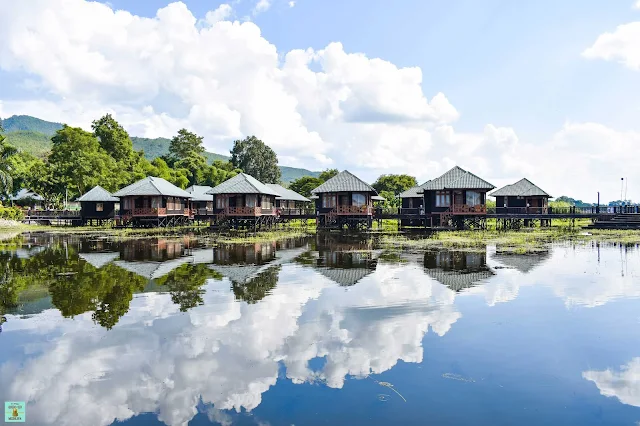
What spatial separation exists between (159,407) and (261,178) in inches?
3431

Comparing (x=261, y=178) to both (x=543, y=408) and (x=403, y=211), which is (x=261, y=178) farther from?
(x=543, y=408)

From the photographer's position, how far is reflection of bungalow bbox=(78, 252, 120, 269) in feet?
73.5

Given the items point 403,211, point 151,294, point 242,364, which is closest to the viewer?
point 242,364

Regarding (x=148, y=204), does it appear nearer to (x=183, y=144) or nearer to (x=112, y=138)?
(x=112, y=138)

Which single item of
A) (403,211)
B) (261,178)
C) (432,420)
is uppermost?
(261,178)

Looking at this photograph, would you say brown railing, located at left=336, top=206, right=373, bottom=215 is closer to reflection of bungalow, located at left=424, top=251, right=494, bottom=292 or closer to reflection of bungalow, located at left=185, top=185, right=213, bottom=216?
reflection of bungalow, located at left=424, top=251, right=494, bottom=292

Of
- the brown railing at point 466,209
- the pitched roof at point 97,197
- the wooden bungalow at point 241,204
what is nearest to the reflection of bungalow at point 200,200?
the pitched roof at point 97,197

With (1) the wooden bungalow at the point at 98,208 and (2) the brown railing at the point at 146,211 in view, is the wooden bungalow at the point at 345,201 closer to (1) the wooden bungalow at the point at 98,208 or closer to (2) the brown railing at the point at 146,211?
(2) the brown railing at the point at 146,211

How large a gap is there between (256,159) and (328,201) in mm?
47707

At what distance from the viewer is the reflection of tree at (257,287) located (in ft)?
48.7

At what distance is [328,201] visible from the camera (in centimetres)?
4922

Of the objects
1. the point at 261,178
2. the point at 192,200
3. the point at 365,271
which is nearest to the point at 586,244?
the point at 365,271

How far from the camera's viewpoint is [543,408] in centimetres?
727

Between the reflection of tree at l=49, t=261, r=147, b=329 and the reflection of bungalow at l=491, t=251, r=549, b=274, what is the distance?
1648cm
